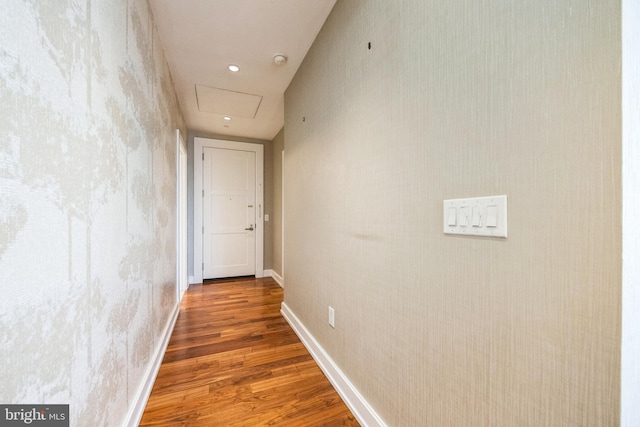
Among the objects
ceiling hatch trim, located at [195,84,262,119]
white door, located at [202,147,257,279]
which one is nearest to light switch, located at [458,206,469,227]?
ceiling hatch trim, located at [195,84,262,119]

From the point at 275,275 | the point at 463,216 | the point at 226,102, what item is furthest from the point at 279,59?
the point at 275,275

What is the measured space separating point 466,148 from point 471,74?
0.22 m

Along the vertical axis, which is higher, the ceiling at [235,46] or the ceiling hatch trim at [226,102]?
the ceiling at [235,46]

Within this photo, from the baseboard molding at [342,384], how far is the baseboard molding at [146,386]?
1054mm

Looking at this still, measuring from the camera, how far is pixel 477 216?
74cm

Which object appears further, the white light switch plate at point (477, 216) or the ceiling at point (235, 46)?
the ceiling at point (235, 46)

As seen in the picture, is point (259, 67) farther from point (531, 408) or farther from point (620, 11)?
point (531, 408)

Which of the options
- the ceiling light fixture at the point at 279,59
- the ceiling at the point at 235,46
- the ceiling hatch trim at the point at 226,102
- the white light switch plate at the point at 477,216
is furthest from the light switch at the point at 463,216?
the ceiling hatch trim at the point at 226,102

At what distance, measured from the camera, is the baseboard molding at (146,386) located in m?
1.21

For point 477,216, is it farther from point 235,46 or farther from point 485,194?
point 235,46

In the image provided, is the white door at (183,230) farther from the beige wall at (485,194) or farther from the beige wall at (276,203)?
the beige wall at (485,194)

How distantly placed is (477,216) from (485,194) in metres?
0.07

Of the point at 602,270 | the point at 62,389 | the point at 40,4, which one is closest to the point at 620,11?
the point at 602,270

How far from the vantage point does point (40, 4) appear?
0.60m
